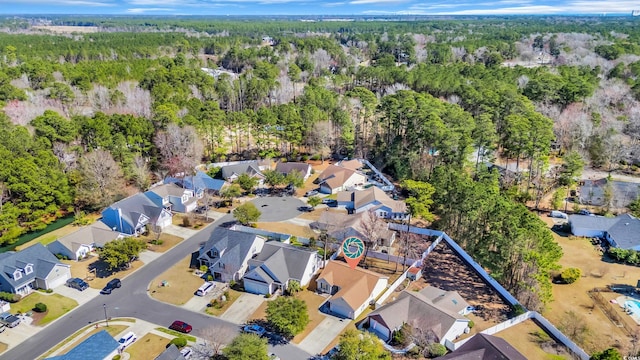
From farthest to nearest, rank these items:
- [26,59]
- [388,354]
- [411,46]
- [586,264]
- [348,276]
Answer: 1. [411,46]
2. [26,59]
3. [586,264]
4. [348,276]
5. [388,354]

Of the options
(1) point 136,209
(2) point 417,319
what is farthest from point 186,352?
(1) point 136,209

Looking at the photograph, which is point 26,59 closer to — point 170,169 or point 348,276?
point 170,169

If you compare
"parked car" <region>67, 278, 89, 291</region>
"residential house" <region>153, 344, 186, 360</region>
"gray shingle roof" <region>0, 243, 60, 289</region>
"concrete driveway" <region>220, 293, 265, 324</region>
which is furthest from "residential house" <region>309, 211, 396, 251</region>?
"gray shingle roof" <region>0, 243, 60, 289</region>

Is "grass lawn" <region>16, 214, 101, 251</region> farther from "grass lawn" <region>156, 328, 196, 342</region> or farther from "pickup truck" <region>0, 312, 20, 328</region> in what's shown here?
"grass lawn" <region>156, 328, 196, 342</region>

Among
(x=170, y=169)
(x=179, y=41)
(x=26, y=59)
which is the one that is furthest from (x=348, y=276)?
(x=179, y=41)

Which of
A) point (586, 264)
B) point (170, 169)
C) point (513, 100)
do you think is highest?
point (513, 100)

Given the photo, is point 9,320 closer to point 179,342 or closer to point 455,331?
point 179,342
